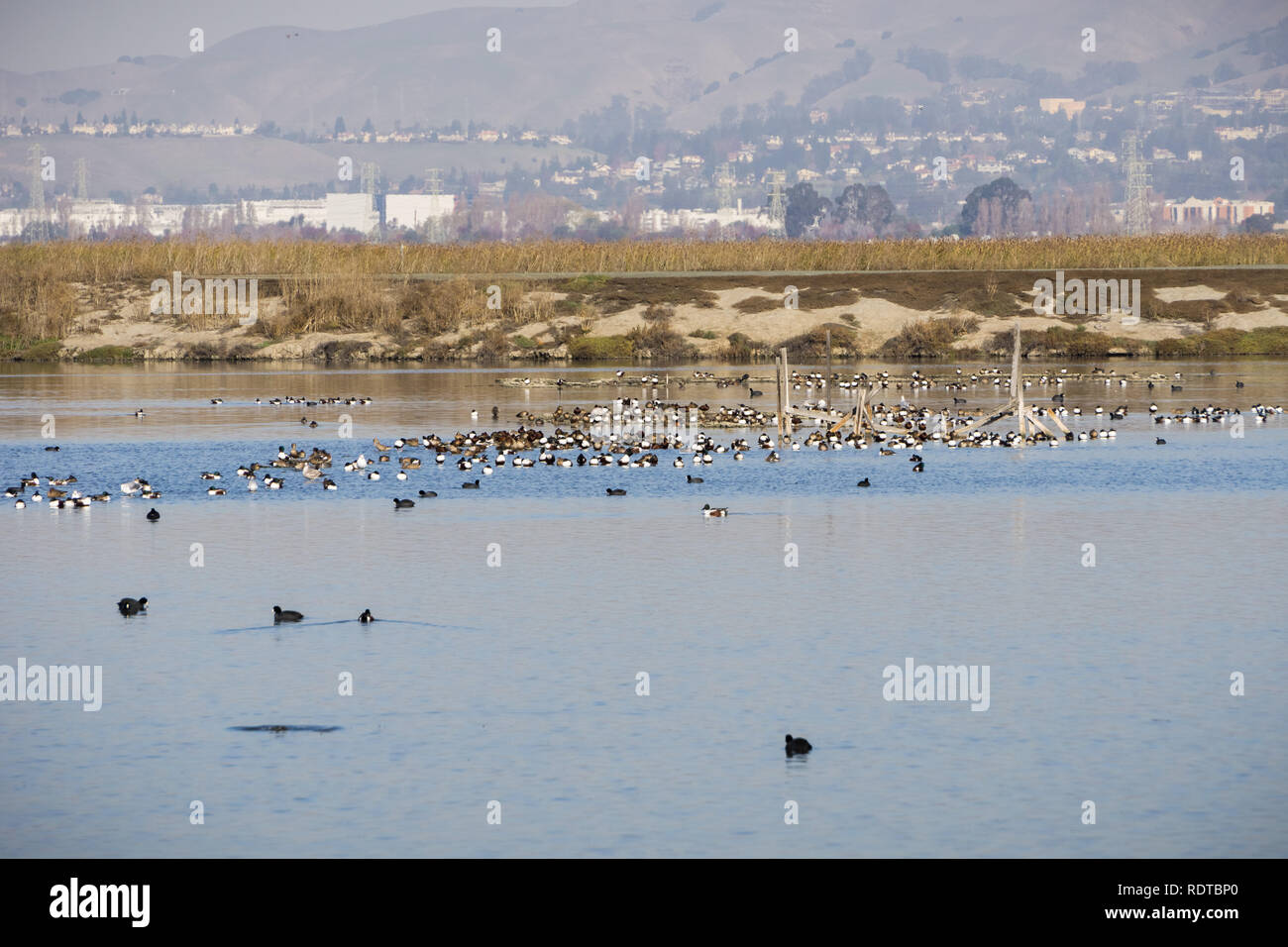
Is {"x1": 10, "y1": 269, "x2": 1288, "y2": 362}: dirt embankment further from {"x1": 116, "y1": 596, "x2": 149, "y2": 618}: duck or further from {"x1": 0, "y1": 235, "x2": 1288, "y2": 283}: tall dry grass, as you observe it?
{"x1": 116, "y1": 596, "x2": 149, "y2": 618}: duck

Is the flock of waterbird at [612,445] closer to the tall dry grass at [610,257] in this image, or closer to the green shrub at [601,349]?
the green shrub at [601,349]

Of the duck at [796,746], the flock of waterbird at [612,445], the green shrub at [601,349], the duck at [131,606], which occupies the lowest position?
the duck at [796,746]

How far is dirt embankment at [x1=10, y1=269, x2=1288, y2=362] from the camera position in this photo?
76375mm

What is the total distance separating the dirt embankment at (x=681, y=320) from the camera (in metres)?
76.4

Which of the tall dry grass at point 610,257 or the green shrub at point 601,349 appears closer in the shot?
the green shrub at point 601,349

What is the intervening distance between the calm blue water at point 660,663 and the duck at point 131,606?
0.31 metres

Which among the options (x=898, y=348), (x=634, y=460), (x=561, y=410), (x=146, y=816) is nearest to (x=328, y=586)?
(x=146, y=816)

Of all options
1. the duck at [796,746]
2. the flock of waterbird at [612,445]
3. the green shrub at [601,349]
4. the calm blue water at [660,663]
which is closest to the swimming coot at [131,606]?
the calm blue water at [660,663]

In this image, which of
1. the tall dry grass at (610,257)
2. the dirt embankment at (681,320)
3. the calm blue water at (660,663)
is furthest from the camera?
the tall dry grass at (610,257)

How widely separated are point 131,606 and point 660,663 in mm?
7007

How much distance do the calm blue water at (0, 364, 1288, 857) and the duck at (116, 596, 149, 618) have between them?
0.31m

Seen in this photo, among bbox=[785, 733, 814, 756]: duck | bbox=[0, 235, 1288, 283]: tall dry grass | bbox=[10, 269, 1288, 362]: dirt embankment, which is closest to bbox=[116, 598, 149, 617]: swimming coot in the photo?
bbox=[785, 733, 814, 756]: duck

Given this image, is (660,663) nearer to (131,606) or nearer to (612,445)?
(131,606)
